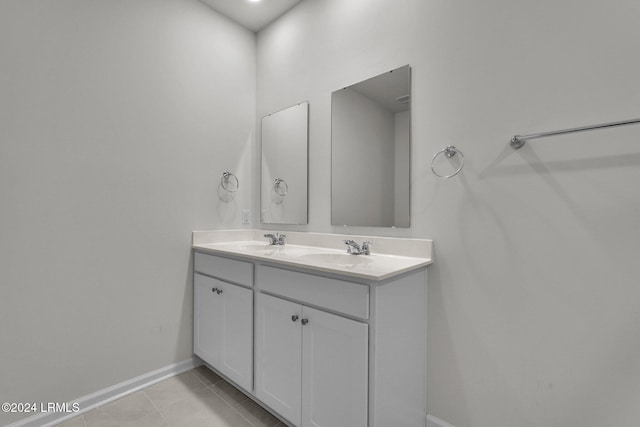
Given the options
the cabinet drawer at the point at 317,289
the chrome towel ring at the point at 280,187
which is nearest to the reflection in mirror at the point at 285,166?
the chrome towel ring at the point at 280,187

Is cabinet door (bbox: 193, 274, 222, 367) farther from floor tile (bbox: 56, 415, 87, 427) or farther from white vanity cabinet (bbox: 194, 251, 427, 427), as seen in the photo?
floor tile (bbox: 56, 415, 87, 427)

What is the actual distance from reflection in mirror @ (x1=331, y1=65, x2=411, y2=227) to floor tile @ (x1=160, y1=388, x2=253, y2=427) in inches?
48.7

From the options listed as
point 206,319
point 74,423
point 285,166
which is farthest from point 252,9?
point 74,423

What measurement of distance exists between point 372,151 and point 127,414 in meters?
2.01

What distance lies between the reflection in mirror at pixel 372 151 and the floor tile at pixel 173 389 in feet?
4.53

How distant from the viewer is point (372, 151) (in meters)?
1.75

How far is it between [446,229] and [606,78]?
0.80 metres

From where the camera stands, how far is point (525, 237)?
1229 mm

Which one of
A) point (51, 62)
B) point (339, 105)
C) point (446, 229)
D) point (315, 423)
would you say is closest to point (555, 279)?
point (446, 229)

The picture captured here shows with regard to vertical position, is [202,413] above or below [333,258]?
below

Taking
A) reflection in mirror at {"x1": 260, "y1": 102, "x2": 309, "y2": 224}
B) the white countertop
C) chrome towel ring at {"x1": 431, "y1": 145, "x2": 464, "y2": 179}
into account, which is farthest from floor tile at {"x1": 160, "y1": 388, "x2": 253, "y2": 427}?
chrome towel ring at {"x1": 431, "y1": 145, "x2": 464, "y2": 179}

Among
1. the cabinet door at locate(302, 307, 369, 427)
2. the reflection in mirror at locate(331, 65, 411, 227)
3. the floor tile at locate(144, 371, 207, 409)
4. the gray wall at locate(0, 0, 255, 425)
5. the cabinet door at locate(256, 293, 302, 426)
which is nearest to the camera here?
the cabinet door at locate(302, 307, 369, 427)

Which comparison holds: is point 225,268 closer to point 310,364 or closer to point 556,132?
point 310,364

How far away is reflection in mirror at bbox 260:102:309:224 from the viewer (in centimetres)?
213
